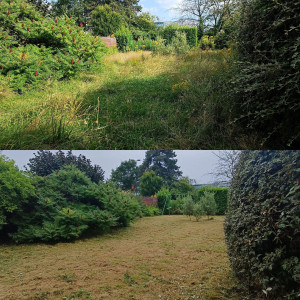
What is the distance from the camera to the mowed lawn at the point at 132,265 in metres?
2.88

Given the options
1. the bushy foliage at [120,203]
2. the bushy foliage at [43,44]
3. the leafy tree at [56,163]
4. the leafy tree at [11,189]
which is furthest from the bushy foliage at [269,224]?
the bushy foliage at [43,44]

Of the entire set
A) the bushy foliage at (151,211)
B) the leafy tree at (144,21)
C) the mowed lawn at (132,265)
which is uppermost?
the leafy tree at (144,21)

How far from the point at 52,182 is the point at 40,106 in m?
1.67

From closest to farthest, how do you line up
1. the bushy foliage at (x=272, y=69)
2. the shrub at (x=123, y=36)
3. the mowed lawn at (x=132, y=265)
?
the mowed lawn at (x=132, y=265) < the bushy foliage at (x=272, y=69) < the shrub at (x=123, y=36)

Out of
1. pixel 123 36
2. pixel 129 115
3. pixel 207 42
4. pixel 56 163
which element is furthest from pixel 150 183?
pixel 123 36

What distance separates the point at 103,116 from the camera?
4.48 meters

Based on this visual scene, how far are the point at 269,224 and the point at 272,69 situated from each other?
5.87ft

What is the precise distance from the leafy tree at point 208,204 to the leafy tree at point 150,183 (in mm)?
497

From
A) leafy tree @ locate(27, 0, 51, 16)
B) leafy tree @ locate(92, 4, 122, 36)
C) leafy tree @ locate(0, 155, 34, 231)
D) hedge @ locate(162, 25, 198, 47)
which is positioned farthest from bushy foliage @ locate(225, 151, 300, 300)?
leafy tree @ locate(27, 0, 51, 16)

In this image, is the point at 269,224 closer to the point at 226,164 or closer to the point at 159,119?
the point at 226,164

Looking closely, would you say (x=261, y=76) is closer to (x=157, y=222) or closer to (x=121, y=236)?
(x=157, y=222)

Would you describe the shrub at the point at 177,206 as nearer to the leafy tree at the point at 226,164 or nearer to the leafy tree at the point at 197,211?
the leafy tree at the point at 197,211

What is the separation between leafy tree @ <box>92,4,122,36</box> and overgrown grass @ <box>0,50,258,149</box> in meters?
1.24

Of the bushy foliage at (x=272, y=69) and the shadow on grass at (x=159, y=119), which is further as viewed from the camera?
the shadow on grass at (x=159, y=119)
